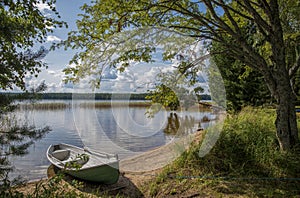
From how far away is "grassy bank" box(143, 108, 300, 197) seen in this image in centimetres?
420

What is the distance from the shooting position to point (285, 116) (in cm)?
500

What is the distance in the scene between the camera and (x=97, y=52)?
491 cm

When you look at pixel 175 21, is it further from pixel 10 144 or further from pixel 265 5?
pixel 10 144

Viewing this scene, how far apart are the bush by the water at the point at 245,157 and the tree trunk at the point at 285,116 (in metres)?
0.23

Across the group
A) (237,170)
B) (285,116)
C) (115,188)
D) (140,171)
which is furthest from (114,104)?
(285,116)

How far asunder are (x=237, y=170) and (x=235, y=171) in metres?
0.07

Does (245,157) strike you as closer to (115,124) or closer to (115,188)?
(115,188)

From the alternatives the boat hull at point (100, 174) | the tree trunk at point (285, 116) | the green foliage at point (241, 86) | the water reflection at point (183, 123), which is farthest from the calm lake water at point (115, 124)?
the green foliage at point (241, 86)

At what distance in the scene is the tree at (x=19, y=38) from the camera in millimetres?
2547

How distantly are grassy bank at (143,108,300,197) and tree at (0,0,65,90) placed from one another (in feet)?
10.3

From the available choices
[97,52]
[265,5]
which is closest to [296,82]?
[265,5]

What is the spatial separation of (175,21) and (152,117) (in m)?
2.58

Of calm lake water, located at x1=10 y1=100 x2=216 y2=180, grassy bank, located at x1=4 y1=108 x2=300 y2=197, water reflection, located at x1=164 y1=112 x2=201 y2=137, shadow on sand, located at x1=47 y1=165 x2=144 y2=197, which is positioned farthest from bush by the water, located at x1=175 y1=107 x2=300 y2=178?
shadow on sand, located at x1=47 y1=165 x2=144 y2=197

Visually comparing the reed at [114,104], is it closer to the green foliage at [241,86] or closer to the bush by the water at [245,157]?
the bush by the water at [245,157]
